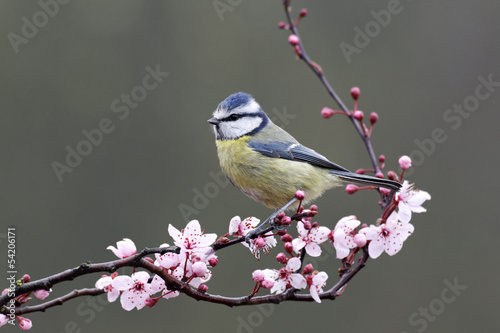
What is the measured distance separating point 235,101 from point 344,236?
85 cm

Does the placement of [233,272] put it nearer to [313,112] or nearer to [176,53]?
[313,112]

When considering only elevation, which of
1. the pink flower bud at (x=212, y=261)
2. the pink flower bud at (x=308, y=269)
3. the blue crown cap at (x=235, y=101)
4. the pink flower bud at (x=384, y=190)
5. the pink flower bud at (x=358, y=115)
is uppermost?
the blue crown cap at (x=235, y=101)

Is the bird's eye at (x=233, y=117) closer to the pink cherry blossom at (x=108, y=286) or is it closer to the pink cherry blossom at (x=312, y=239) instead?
the pink cherry blossom at (x=312, y=239)

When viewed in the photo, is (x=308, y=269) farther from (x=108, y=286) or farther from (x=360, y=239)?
(x=108, y=286)

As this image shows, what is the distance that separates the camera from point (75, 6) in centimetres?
582

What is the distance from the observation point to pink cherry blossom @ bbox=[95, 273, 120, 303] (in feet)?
5.07

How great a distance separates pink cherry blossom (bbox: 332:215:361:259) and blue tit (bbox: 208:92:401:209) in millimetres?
584

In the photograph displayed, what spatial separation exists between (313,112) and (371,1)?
121 cm

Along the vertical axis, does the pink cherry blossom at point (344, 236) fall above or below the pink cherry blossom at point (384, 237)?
above

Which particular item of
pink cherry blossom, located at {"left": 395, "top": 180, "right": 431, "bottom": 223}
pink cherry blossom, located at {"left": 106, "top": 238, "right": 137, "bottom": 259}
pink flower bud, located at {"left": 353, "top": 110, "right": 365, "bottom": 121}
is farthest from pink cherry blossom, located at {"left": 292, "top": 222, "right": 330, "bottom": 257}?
pink cherry blossom, located at {"left": 106, "top": 238, "right": 137, "bottom": 259}

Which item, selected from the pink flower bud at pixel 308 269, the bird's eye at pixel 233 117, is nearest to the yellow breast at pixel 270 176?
the bird's eye at pixel 233 117

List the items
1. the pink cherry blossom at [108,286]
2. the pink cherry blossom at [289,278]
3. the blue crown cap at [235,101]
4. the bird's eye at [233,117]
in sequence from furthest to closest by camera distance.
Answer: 1. the bird's eye at [233,117]
2. the blue crown cap at [235,101]
3. the pink cherry blossom at [289,278]
4. the pink cherry blossom at [108,286]

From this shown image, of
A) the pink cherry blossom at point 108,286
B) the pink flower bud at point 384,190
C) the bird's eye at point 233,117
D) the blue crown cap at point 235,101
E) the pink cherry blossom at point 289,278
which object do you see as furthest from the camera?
the bird's eye at point 233,117

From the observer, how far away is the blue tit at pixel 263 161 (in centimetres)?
238
